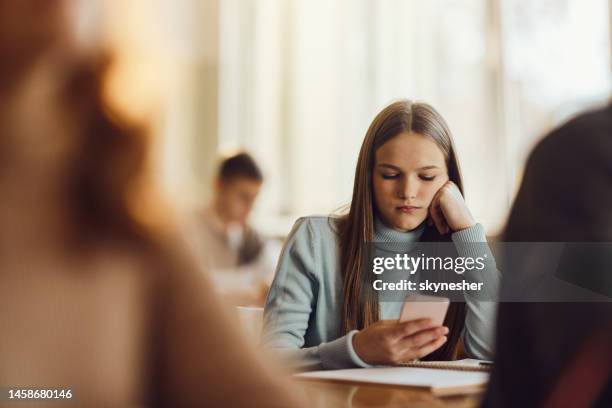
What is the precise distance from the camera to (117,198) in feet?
0.95

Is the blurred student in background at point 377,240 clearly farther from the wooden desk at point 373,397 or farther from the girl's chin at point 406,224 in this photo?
the wooden desk at point 373,397

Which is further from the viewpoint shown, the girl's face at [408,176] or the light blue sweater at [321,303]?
the girl's face at [408,176]

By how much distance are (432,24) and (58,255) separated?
3.54 meters

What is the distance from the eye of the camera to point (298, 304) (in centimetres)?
115

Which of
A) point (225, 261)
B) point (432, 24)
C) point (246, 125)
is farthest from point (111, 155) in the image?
point (246, 125)

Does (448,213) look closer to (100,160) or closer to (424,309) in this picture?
(424,309)

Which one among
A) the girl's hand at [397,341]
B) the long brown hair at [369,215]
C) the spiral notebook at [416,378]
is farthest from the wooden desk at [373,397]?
the long brown hair at [369,215]

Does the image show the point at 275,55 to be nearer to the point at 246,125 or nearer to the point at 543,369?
the point at 246,125

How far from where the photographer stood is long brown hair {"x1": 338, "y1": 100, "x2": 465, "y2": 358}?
42.5 inches

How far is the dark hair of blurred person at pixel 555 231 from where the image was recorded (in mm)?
405

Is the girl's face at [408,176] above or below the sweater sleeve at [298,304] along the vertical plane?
above

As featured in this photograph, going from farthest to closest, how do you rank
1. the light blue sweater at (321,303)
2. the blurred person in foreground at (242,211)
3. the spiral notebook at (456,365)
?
the blurred person in foreground at (242,211)
the light blue sweater at (321,303)
the spiral notebook at (456,365)

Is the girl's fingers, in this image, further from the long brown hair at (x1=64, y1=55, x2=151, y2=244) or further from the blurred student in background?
the long brown hair at (x1=64, y1=55, x2=151, y2=244)

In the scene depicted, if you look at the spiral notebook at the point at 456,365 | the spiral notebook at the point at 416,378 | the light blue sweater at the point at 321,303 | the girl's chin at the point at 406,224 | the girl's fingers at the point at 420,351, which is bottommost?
the spiral notebook at the point at 456,365
